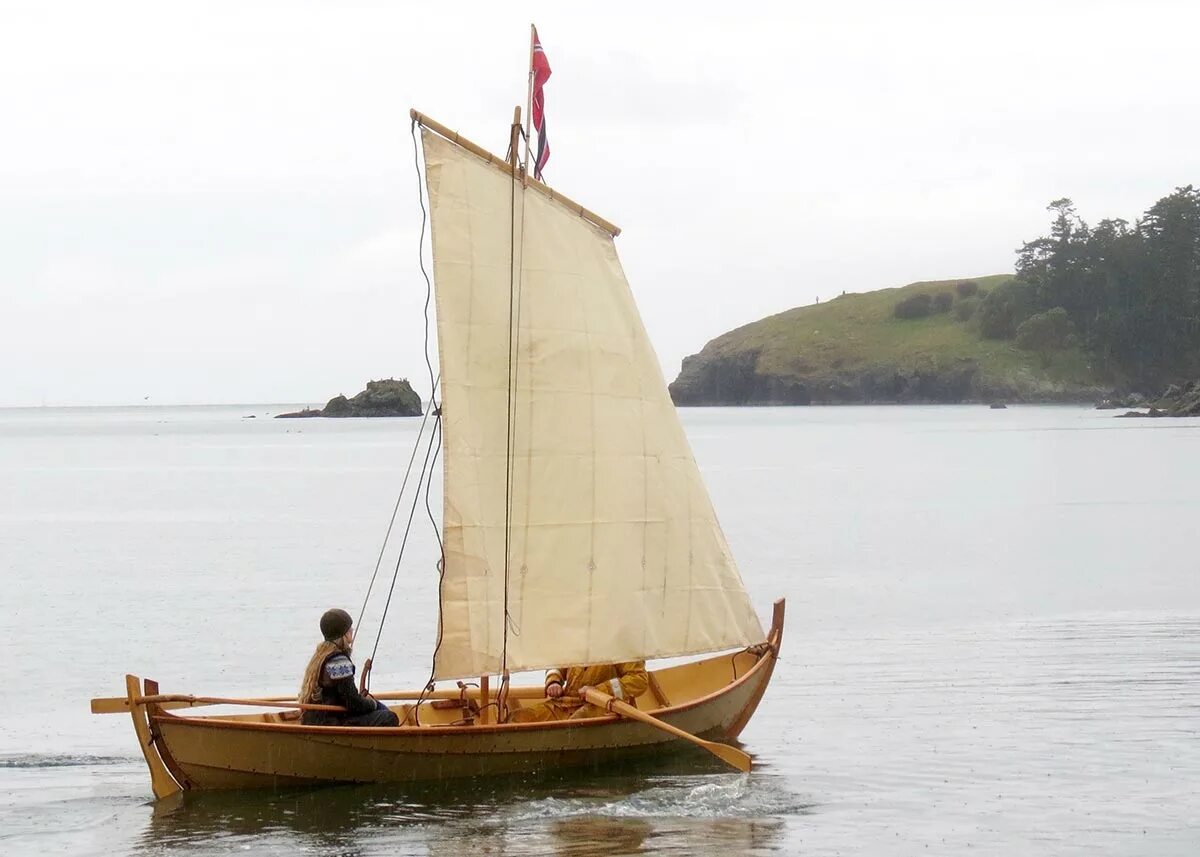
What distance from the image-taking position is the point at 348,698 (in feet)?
54.3

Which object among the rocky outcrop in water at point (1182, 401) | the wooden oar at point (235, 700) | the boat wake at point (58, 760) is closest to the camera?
the wooden oar at point (235, 700)

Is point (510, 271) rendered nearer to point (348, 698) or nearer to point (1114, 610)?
point (348, 698)

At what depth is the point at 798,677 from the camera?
24.6m

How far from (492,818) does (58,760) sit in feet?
19.8

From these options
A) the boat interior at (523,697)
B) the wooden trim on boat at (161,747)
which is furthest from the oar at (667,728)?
the wooden trim on boat at (161,747)

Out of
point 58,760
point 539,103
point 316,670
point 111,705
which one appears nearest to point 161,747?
point 111,705

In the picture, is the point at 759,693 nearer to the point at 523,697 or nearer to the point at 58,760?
the point at 523,697

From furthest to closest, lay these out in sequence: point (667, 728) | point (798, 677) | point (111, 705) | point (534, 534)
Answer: point (798, 677) < point (534, 534) < point (667, 728) < point (111, 705)

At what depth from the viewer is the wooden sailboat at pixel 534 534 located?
16.9 metres

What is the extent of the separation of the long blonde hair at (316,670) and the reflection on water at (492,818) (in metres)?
1.06

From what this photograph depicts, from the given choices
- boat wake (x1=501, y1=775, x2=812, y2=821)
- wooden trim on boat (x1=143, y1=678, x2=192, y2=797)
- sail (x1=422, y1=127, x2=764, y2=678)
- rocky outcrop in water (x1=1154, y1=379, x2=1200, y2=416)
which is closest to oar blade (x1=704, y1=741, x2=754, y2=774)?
boat wake (x1=501, y1=775, x2=812, y2=821)

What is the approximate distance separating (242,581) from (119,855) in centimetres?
2409

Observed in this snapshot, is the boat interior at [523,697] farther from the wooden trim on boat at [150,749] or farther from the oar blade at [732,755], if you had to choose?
the oar blade at [732,755]

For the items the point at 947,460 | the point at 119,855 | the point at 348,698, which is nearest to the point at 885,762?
the point at 348,698
